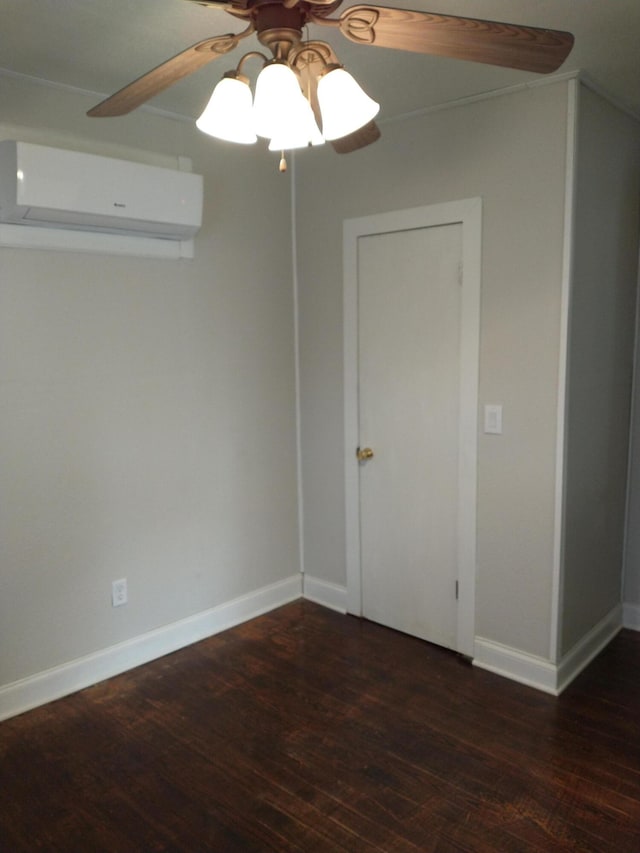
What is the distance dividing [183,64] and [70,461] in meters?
1.64

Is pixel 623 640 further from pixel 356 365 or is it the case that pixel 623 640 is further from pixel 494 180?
pixel 494 180

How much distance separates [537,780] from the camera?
2.17 meters

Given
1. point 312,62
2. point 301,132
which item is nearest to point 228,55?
point 312,62

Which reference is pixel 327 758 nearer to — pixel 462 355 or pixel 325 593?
pixel 325 593

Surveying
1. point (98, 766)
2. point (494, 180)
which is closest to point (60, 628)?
point (98, 766)

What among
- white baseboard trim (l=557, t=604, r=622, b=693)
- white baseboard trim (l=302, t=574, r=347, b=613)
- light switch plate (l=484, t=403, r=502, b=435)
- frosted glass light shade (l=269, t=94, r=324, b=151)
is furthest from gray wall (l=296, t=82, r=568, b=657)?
frosted glass light shade (l=269, t=94, r=324, b=151)

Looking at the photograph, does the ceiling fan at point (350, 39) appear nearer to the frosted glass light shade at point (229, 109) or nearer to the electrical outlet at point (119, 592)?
the frosted glass light shade at point (229, 109)

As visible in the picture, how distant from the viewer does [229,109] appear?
4.88 feet

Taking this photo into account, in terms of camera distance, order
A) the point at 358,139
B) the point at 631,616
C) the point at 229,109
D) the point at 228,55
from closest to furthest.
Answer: the point at 229,109, the point at 358,139, the point at 228,55, the point at 631,616

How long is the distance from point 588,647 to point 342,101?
2.55 m

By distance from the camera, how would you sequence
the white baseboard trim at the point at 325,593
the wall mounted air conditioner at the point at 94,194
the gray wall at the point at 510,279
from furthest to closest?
the white baseboard trim at the point at 325,593, the gray wall at the point at 510,279, the wall mounted air conditioner at the point at 94,194

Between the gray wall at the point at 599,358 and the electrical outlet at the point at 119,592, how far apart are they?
1.88 meters

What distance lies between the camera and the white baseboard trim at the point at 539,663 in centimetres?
269

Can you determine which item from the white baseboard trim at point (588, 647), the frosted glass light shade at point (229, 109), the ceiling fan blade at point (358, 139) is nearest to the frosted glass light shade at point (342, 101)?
the frosted glass light shade at point (229, 109)
